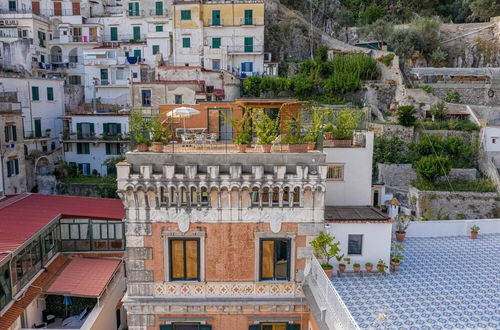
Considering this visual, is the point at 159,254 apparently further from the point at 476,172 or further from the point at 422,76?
the point at 422,76

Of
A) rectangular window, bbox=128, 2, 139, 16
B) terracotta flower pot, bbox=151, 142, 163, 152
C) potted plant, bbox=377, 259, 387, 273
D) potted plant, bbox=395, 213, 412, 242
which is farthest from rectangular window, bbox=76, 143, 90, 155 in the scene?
potted plant, bbox=377, 259, 387, 273

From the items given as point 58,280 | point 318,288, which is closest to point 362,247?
point 318,288

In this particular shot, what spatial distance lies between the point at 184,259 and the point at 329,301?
4929 millimetres

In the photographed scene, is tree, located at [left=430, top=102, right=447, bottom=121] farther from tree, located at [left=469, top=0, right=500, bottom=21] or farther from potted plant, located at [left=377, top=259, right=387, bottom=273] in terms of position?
potted plant, located at [left=377, top=259, right=387, bottom=273]

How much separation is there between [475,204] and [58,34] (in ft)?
167

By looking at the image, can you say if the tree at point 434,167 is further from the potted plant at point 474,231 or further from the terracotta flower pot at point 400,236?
the terracotta flower pot at point 400,236

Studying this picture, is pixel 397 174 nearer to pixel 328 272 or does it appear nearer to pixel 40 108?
pixel 328 272

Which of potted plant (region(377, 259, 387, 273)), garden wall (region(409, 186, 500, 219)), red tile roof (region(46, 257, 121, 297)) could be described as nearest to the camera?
potted plant (region(377, 259, 387, 273))

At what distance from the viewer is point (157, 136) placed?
42.7ft

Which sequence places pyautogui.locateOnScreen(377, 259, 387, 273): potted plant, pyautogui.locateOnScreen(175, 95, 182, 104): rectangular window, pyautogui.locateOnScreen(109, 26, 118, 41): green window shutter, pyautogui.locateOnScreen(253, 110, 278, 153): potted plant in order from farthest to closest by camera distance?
pyautogui.locateOnScreen(109, 26, 118, 41): green window shutter < pyautogui.locateOnScreen(175, 95, 182, 104): rectangular window < pyautogui.locateOnScreen(377, 259, 387, 273): potted plant < pyautogui.locateOnScreen(253, 110, 278, 153): potted plant

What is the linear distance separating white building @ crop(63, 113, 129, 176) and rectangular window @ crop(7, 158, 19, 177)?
883 centimetres

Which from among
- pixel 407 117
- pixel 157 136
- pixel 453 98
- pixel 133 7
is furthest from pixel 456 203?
pixel 133 7

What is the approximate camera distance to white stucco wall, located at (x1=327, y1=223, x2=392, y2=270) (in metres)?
13.1

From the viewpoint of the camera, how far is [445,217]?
1198 inches
